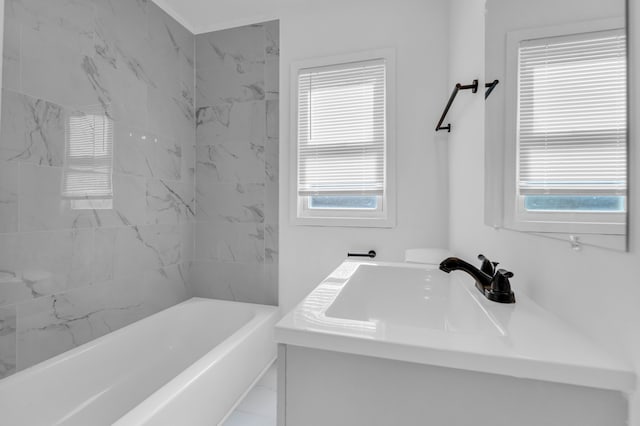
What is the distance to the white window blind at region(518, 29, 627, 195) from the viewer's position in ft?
1.70

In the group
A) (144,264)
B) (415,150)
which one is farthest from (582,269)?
(144,264)

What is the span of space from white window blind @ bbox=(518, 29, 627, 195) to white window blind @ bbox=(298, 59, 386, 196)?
4.22ft

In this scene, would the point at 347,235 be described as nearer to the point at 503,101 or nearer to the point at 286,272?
the point at 286,272

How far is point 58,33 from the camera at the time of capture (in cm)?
151

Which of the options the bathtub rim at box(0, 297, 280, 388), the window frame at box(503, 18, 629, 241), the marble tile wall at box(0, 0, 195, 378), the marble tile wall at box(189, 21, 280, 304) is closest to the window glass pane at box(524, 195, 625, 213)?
the window frame at box(503, 18, 629, 241)

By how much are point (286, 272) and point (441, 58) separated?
186cm

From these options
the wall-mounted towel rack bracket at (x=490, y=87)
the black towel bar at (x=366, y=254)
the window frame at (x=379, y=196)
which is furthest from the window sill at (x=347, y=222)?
the wall-mounted towel rack bracket at (x=490, y=87)

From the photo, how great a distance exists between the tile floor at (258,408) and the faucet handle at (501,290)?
133 centimetres

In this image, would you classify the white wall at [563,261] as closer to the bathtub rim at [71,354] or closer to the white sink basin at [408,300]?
the white sink basin at [408,300]

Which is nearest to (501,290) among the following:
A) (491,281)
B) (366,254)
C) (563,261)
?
(491,281)

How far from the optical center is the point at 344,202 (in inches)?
85.1

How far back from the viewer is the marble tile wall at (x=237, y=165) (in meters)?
2.31

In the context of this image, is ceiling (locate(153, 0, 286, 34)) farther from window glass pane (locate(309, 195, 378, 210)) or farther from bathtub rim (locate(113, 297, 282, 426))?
bathtub rim (locate(113, 297, 282, 426))

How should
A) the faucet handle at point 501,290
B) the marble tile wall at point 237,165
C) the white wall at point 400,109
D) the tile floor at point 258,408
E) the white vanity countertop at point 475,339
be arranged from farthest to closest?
the marble tile wall at point 237,165 → the white wall at point 400,109 → the tile floor at point 258,408 → the faucet handle at point 501,290 → the white vanity countertop at point 475,339
